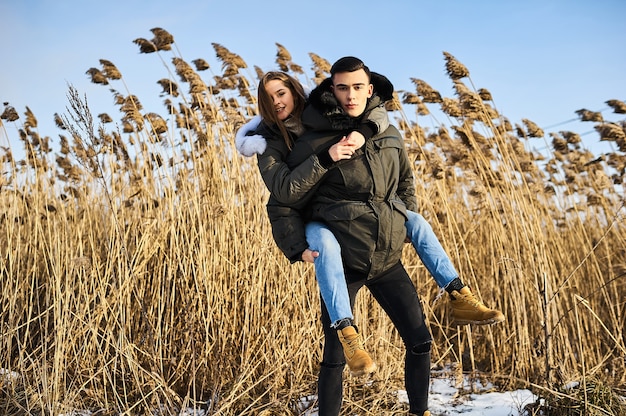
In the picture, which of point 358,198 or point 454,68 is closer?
point 358,198

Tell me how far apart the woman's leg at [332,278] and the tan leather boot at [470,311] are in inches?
17.6

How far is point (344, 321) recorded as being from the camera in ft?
7.26

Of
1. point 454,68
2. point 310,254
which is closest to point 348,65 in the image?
point 310,254

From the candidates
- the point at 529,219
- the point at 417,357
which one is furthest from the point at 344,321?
the point at 529,219

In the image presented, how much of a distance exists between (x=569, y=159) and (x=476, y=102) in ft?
8.40

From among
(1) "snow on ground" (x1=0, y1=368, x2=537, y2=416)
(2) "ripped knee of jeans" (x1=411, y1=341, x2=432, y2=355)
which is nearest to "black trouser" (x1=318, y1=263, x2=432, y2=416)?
(2) "ripped knee of jeans" (x1=411, y1=341, x2=432, y2=355)

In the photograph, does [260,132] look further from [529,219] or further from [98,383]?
[529,219]

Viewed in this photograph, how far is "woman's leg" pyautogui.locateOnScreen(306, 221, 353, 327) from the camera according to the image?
2225mm

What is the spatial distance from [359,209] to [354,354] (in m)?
→ 0.54

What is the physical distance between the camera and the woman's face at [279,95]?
2.42 meters

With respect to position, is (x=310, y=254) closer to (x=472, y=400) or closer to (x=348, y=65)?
(x=348, y=65)

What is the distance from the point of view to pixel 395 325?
2.43m

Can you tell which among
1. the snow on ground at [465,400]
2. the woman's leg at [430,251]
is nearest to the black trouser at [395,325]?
the woman's leg at [430,251]

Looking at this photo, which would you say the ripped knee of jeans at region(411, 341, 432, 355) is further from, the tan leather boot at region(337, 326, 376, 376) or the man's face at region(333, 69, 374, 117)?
the man's face at region(333, 69, 374, 117)
